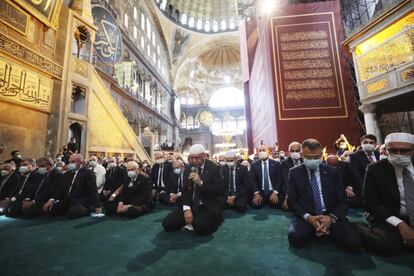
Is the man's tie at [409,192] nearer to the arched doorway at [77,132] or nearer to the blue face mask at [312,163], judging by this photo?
the blue face mask at [312,163]

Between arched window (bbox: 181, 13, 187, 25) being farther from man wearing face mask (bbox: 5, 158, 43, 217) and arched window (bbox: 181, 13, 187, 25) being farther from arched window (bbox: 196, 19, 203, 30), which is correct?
man wearing face mask (bbox: 5, 158, 43, 217)

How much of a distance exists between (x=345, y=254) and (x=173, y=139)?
2231 centimetres

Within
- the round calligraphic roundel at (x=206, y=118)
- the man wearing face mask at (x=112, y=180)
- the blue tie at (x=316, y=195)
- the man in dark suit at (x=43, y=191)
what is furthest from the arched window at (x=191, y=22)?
the blue tie at (x=316, y=195)

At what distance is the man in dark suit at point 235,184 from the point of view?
344cm

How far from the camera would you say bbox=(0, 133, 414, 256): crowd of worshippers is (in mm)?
1677

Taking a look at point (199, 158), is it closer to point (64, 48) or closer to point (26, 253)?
point (26, 253)

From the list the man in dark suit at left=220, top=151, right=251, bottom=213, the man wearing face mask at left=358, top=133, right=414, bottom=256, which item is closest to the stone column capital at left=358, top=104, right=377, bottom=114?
the man in dark suit at left=220, top=151, right=251, bottom=213

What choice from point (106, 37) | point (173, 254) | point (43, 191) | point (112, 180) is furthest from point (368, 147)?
point (106, 37)

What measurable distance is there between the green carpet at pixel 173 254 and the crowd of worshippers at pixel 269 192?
153 mm

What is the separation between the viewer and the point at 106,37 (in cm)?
1043

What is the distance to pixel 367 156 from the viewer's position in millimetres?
3125

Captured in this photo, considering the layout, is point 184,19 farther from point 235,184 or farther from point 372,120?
point 235,184

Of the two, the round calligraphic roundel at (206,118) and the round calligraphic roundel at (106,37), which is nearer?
the round calligraphic roundel at (106,37)

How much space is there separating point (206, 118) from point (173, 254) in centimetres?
2563
